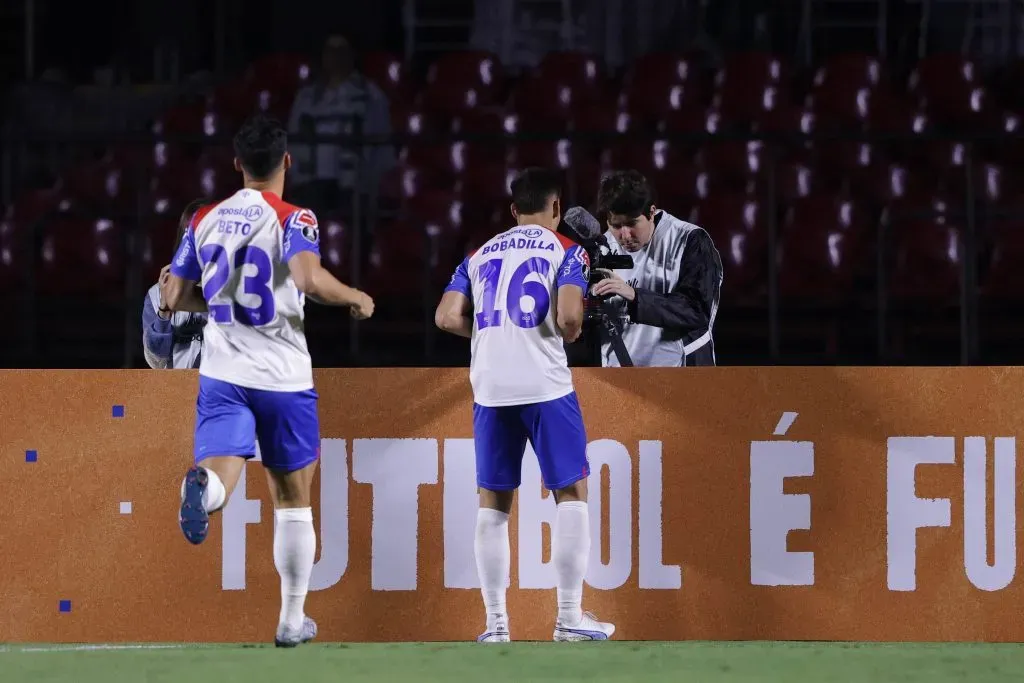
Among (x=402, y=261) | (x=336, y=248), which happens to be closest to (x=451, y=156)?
(x=402, y=261)

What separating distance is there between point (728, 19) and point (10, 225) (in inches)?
211

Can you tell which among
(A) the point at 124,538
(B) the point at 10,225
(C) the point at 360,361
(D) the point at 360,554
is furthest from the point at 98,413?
(B) the point at 10,225

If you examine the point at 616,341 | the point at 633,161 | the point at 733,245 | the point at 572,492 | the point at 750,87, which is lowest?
the point at 572,492

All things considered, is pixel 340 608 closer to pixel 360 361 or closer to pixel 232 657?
pixel 232 657

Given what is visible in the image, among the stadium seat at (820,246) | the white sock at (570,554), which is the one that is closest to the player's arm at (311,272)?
the white sock at (570,554)

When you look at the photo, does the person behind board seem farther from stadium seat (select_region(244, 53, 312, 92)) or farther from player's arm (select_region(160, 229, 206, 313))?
stadium seat (select_region(244, 53, 312, 92))

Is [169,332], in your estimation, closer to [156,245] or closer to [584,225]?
[584,225]

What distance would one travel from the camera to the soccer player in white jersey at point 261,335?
16.2 ft

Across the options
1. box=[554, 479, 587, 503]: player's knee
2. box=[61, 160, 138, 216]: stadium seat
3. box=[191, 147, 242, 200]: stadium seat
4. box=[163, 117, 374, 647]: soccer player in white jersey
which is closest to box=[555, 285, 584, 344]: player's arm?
box=[554, 479, 587, 503]: player's knee

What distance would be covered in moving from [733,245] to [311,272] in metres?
4.22

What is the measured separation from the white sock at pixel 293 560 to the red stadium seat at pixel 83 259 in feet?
13.2

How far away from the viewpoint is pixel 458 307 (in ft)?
17.9

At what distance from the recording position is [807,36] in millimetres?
11070

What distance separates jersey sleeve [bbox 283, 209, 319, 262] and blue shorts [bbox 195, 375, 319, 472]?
473 mm
